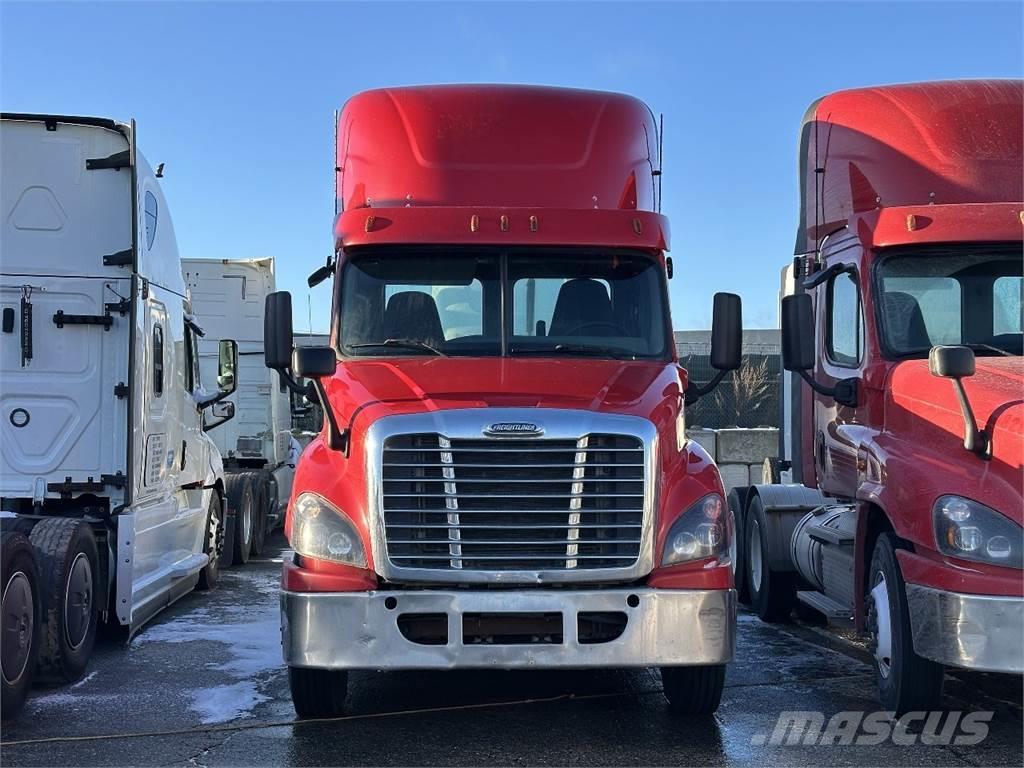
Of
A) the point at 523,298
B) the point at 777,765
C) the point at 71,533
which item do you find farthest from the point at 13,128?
the point at 777,765

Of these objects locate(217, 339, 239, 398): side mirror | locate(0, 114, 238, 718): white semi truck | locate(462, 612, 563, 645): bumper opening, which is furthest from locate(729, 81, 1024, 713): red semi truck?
locate(217, 339, 239, 398): side mirror

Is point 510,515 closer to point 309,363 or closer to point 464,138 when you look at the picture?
point 309,363

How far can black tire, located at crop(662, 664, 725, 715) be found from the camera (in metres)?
5.91

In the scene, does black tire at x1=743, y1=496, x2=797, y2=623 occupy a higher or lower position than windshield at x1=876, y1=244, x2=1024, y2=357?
lower

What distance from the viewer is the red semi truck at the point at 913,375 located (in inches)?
209

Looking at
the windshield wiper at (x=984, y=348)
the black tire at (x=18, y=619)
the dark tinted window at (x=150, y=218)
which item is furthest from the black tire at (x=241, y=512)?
the windshield wiper at (x=984, y=348)

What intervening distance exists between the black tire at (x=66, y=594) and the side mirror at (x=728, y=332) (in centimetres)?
411

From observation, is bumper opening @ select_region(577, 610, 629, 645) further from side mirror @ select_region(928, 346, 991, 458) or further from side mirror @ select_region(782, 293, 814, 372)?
side mirror @ select_region(782, 293, 814, 372)


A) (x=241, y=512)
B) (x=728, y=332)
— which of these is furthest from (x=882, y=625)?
(x=241, y=512)

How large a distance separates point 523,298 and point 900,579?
2631mm

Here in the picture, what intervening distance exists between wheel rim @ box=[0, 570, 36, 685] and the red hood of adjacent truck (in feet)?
16.6

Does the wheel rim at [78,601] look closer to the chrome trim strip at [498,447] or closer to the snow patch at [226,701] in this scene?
the snow patch at [226,701]

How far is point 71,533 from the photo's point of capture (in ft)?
22.7

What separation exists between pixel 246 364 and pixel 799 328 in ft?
32.5
